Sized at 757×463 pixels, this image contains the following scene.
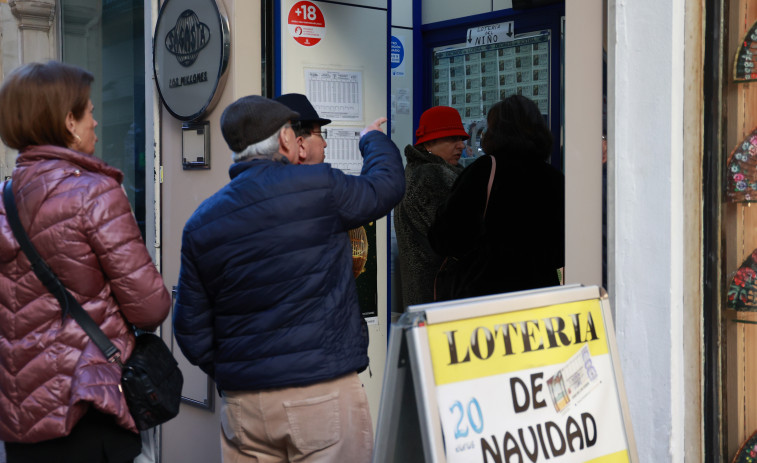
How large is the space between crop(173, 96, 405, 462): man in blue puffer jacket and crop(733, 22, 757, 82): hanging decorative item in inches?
49.6

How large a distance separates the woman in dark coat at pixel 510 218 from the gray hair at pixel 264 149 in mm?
1139

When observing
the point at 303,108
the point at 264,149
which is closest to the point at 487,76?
the point at 303,108

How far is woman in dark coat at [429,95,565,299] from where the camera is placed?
3.85 metres

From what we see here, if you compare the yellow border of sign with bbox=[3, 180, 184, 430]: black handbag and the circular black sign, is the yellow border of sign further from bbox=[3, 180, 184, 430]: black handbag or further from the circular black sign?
the circular black sign

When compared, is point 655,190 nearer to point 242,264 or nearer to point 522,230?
point 522,230

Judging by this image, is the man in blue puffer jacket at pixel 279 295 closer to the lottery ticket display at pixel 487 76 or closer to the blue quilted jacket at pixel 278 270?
the blue quilted jacket at pixel 278 270

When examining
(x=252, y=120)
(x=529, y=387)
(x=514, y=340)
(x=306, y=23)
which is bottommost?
(x=529, y=387)

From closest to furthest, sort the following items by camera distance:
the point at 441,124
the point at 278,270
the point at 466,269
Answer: the point at 278,270 < the point at 466,269 < the point at 441,124

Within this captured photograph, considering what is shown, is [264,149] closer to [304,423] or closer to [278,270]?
[278,270]

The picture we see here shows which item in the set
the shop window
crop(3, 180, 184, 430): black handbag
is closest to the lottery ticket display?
the shop window

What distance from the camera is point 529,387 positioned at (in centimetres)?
241

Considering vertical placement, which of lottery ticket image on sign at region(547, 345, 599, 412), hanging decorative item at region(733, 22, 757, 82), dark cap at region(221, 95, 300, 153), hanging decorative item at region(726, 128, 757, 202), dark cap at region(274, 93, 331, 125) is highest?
hanging decorative item at region(733, 22, 757, 82)

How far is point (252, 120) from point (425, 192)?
1.90 meters

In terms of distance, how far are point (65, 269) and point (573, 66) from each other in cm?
187
